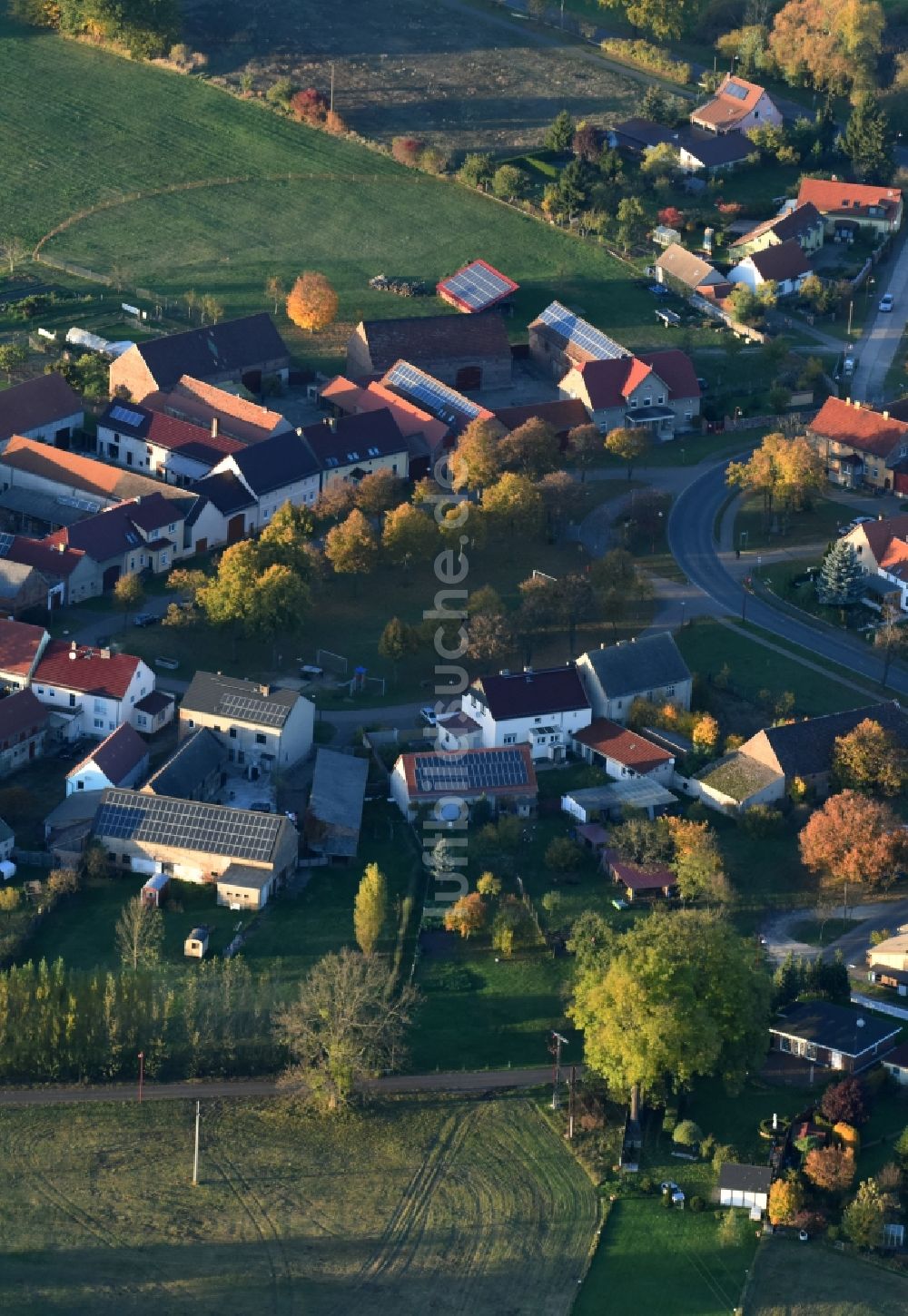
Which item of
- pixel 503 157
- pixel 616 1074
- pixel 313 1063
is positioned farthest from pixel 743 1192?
pixel 503 157

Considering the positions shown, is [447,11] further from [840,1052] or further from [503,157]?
[840,1052]

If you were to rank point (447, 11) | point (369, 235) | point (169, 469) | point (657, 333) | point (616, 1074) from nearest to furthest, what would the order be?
point (616, 1074), point (169, 469), point (657, 333), point (369, 235), point (447, 11)

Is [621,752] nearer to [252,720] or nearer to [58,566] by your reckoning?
[252,720]

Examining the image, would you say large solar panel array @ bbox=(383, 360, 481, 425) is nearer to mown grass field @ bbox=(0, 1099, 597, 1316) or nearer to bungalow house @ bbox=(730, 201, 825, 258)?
bungalow house @ bbox=(730, 201, 825, 258)

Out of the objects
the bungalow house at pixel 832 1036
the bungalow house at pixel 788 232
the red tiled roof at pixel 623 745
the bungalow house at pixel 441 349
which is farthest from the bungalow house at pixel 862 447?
the bungalow house at pixel 832 1036

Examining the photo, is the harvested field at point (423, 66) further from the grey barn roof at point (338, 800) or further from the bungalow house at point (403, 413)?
the grey barn roof at point (338, 800)

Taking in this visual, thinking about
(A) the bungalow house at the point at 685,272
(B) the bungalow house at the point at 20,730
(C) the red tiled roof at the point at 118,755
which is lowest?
(B) the bungalow house at the point at 20,730

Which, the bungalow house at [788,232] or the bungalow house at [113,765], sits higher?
the bungalow house at [788,232]

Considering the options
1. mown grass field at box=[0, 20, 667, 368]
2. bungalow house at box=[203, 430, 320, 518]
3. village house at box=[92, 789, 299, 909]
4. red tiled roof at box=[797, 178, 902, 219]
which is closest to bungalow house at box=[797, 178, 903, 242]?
red tiled roof at box=[797, 178, 902, 219]
